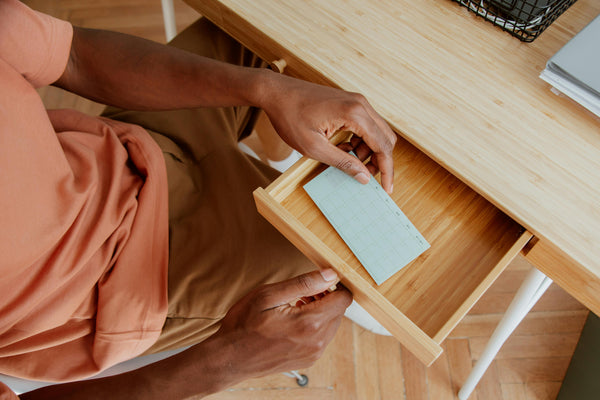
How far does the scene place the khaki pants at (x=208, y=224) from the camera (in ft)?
2.65

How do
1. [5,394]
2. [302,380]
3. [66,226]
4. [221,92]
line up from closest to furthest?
[5,394] < [66,226] < [221,92] < [302,380]

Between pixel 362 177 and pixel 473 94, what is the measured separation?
0.71 ft

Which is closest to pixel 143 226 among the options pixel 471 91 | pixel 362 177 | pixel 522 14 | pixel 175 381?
pixel 175 381

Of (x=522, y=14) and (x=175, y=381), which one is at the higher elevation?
(x=522, y=14)

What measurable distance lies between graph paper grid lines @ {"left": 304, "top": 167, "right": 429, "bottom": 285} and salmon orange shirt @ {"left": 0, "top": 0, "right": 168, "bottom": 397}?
278 millimetres

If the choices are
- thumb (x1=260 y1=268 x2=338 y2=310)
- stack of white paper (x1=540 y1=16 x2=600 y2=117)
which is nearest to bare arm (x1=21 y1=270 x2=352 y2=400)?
thumb (x1=260 y1=268 x2=338 y2=310)

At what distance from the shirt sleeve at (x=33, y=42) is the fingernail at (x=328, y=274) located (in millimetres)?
525

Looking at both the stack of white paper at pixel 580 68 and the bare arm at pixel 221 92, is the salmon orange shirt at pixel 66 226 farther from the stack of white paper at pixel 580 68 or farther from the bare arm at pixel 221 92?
the stack of white paper at pixel 580 68

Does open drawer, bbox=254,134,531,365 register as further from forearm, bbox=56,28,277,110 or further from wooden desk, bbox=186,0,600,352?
forearm, bbox=56,28,277,110

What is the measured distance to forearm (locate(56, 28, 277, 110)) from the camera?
823mm

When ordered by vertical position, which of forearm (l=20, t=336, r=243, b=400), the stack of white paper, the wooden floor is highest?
the stack of white paper

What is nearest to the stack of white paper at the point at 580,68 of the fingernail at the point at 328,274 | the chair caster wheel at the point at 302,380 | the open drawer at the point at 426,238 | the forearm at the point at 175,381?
the open drawer at the point at 426,238

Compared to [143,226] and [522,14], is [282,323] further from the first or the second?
[522,14]

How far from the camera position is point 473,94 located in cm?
76
